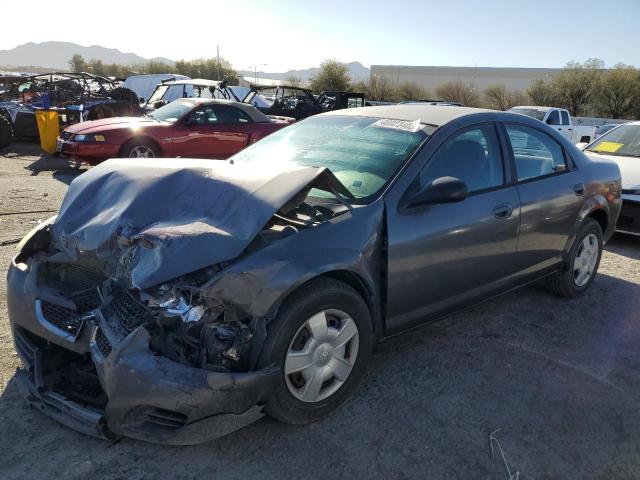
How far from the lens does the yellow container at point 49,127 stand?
39.8 ft

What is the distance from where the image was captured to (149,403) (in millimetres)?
2350

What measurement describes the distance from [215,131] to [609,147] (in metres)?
6.98

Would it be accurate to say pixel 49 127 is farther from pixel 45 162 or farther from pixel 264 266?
pixel 264 266

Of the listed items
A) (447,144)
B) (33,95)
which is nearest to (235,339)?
(447,144)

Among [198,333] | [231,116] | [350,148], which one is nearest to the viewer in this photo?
[198,333]

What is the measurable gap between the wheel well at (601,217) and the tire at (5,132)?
43.8 feet

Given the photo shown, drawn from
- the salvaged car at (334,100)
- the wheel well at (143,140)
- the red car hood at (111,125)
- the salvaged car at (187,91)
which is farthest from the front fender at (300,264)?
the salvaged car at (334,100)

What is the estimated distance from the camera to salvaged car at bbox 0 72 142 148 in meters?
13.1

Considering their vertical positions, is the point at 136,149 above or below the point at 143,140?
below

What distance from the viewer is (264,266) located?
2.52 meters

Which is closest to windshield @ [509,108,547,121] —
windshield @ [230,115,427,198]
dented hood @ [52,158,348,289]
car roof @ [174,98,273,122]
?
car roof @ [174,98,273,122]

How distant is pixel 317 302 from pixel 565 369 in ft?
6.55

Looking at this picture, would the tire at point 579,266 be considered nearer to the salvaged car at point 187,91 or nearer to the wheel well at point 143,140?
the wheel well at point 143,140

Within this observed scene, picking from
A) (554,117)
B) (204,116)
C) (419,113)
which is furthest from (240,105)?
(554,117)
